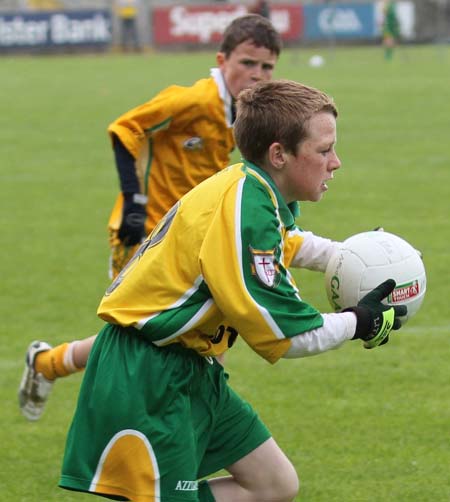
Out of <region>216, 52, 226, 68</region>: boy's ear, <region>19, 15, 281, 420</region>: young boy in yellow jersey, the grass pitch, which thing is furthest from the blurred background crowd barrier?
<region>19, 15, 281, 420</region>: young boy in yellow jersey

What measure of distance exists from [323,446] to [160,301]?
6.63ft

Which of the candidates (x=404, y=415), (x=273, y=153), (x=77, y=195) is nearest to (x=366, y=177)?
(x=77, y=195)

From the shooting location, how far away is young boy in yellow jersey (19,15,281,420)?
596 cm

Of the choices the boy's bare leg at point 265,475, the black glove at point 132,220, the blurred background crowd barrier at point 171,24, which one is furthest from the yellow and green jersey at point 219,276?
the blurred background crowd barrier at point 171,24

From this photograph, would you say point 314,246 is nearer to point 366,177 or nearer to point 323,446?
point 323,446

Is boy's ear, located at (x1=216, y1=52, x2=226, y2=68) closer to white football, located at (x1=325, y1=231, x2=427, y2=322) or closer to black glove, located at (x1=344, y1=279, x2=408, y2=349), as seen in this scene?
white football, located at (x1=325, y1=231, x2=427, y2=322)

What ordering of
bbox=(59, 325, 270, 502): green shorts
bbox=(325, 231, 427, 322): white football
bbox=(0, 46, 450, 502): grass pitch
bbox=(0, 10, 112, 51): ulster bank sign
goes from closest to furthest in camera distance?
bbox=(59, 325, 270, 502): green shorts, bbox=(325, 231, 427, 322): white football, bbox=(0, 46, 450, 502): grass pitch, bbox=(0, 10, 112, 51): ulster bank sign

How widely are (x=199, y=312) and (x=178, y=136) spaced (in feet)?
9.08

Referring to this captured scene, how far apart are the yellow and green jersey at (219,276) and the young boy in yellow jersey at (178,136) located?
2.26 metres

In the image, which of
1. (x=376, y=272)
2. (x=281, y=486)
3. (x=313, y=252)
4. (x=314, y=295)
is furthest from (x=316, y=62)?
(x=281, y=486)

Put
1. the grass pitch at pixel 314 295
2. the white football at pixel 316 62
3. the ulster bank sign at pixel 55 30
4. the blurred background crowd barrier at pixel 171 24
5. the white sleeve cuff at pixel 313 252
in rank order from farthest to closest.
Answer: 1. the blurred background crowd barrier at pixel 171 24
2. the ulster bank sign at pixel 55 30
3. the white football at pixel 316 62
4. the grass pitch at pixel 314 295
5. the white sleeve cuff at pixel 313 252

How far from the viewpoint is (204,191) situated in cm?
356

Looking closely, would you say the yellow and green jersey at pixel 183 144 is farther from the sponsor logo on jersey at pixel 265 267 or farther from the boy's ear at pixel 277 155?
the sponsor logo on jersey at pixel 265 267

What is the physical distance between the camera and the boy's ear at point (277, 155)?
3.61 m
